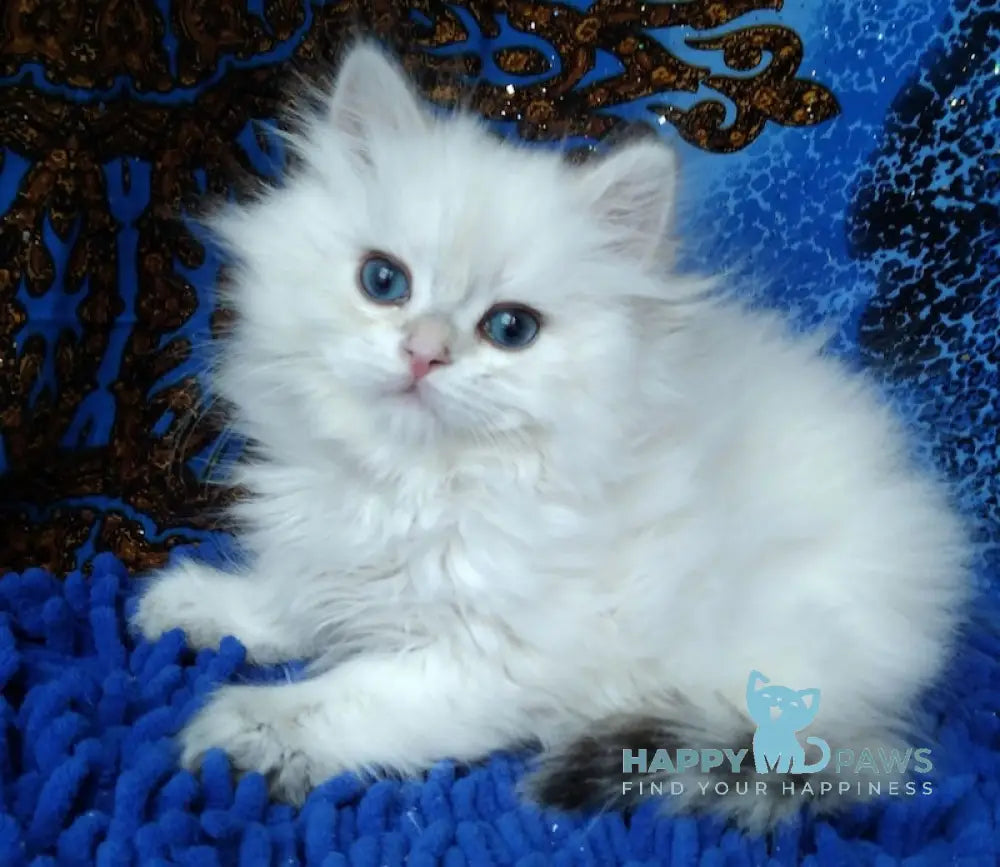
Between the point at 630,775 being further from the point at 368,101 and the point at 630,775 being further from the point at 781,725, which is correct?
the point at 368,101

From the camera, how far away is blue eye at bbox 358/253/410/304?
4.08 ft

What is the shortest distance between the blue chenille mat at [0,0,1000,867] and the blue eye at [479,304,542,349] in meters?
0.39

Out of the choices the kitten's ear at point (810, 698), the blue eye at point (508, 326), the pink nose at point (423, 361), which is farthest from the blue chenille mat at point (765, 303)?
the pink nose at point (423, 361)

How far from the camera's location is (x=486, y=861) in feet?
3.74

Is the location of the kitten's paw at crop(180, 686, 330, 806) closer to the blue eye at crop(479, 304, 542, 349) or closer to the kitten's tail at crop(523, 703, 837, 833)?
the kitten's tail at crop(523, 703, 837, 833)

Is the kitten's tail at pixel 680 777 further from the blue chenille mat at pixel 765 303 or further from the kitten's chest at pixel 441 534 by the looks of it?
the kitten's chest at pixel 441 534

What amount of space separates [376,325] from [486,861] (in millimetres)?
618

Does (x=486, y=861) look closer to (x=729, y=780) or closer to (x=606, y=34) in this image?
(x=729, y=780)

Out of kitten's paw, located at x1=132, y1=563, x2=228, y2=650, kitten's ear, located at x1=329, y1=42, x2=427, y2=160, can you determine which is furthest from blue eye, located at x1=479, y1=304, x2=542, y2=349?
kitten's paw, located at x1=132, y1=563, x2=228, y2=650

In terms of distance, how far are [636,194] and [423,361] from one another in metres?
0.37

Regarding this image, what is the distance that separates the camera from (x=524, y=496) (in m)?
1.27

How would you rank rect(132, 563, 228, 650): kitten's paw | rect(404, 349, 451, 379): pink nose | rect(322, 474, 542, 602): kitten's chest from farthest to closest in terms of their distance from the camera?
rect(132, 563, 228, 650): kitten's paw < rect(322, 474, 542, 602): kitten's chest < rect(404, 349, 451, 379): pink nose

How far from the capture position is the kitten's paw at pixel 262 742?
1.21 m

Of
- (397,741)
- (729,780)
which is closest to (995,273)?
(729,780)
